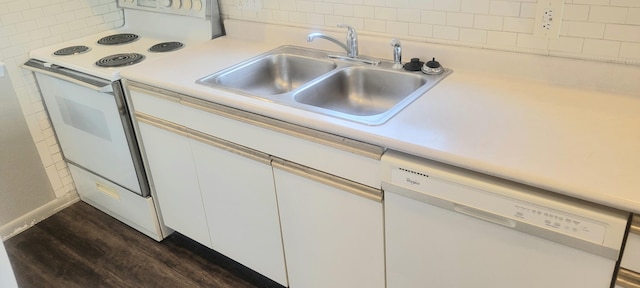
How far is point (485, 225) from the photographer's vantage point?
4.22ft

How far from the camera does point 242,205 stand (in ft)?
6.30

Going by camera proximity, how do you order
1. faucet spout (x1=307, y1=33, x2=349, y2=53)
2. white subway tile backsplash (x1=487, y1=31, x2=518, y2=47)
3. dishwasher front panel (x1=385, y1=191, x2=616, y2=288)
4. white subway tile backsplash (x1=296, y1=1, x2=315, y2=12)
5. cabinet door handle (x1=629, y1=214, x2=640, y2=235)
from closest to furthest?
cabinet door handle (x1=629, y1=214, x2=640, y2=235)
dishwasher front panel (x1=385, y1=191, x2=616, y2=288)
white subway tile backsplash (x1=487, y1=31, x2=518, y2=47)
faucet spout (x1=307, y1=33, x2=349, y2=53)
white subway tile backsplash (x1=296, y1=1, x2=315, y2=12)

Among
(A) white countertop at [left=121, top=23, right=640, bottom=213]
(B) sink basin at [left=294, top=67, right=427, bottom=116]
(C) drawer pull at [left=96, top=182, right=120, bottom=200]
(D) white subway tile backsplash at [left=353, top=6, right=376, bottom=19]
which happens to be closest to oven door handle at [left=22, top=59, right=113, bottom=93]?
(A) white countertop at [left=121, top=23, right=640, bottom=213]

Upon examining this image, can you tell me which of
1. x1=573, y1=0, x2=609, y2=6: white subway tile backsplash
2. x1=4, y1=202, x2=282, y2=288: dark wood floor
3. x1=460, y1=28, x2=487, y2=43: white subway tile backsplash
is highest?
x1=573, y1=0, x2=609, y2=6: white subway tile backsplash

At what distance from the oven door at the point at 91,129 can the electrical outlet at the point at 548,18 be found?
163 centimetres

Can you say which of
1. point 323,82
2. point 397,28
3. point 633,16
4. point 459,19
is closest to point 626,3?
point 633,16

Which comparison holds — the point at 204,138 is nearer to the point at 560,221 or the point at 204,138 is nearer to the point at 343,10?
the point at 343,10

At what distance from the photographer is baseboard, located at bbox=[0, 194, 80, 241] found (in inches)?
101

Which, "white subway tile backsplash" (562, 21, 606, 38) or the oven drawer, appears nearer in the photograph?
"white subway tile backsplash" (562, 21, 606, 38)

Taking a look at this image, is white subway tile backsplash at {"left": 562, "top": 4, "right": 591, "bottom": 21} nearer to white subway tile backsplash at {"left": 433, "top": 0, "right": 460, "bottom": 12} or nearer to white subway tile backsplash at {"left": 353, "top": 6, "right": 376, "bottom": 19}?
A: white subway tile backsplash at {"left": 433, "top": 0, "right": 460, "bottom": 12}

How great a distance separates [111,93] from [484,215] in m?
1.57

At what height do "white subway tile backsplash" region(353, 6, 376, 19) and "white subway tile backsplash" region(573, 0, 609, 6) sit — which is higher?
"white subway tile backsplash" region(573, 0, 609, 6)

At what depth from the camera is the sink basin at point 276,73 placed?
2023 mm

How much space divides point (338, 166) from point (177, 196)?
0.96 metres
